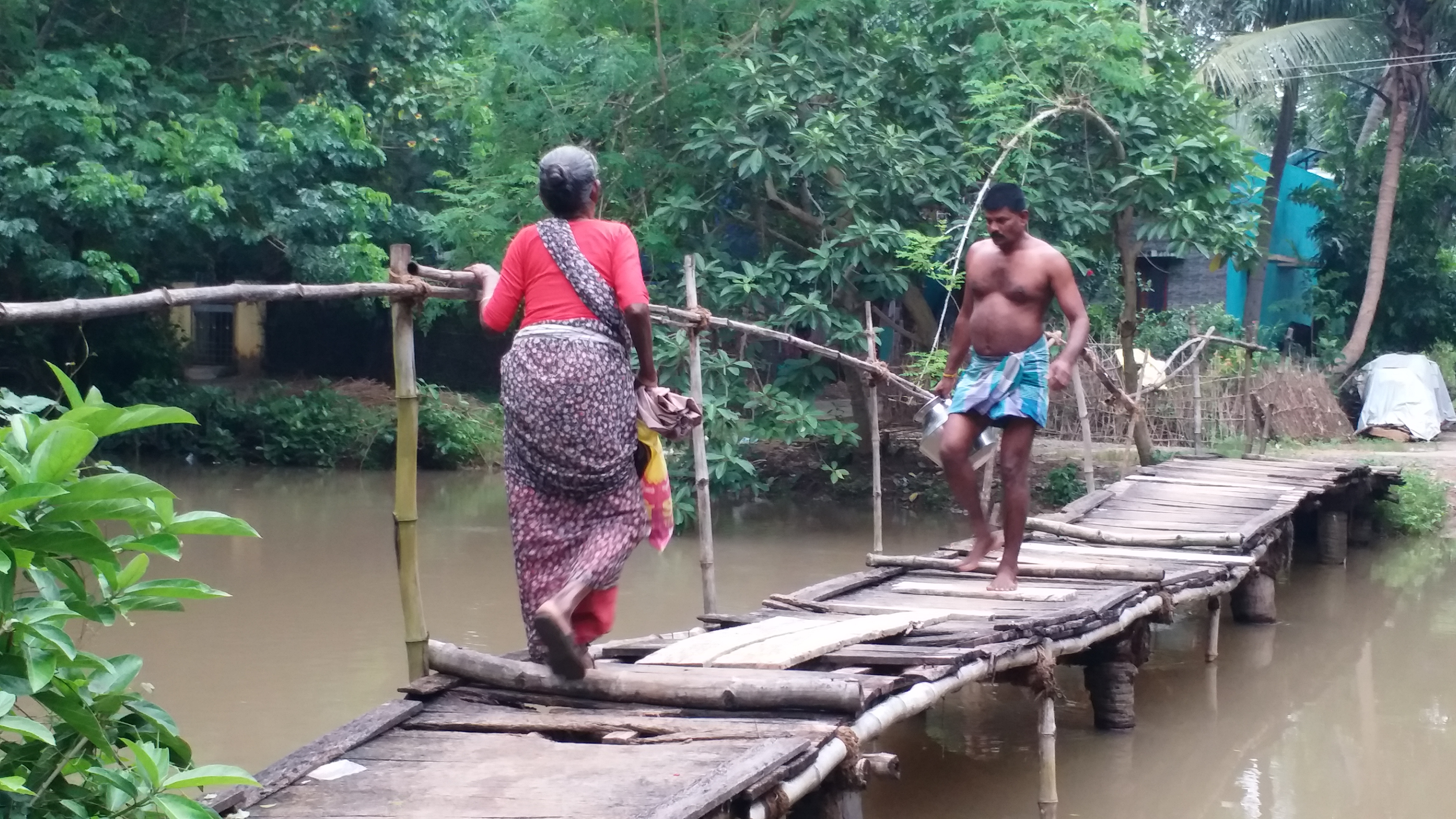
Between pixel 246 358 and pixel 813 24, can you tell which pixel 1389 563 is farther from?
pixel 246 358

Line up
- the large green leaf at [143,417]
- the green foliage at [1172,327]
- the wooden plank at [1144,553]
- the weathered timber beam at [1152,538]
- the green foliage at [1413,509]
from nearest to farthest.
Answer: the large green leaf at [143,417] < the wooden plank at [1144,553] < the weathered timber beam at [1152,538] < the green foliage at [1413,509] < the green foliage at [1172,327]

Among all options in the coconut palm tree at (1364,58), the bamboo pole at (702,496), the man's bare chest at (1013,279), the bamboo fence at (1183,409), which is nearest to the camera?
the bamboo pole at (702,496)

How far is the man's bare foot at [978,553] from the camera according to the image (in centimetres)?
539

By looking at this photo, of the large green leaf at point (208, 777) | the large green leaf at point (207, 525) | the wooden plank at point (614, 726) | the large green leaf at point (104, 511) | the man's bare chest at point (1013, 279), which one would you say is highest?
the man's bare chest at point (1013, 279)

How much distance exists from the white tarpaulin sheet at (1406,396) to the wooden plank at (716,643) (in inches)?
534

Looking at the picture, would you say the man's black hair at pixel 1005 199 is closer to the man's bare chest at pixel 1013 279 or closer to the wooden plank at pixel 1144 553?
the man's bare chest at pixel 1013 279

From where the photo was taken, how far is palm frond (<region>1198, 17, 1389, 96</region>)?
51.3 feet

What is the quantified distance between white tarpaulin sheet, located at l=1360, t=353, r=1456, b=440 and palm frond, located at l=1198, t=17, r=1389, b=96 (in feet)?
→ 12.1

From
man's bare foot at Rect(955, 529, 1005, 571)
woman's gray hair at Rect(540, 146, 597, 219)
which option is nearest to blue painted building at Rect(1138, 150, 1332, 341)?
man's bare foot at Rect(955, 529, 1005, 571)

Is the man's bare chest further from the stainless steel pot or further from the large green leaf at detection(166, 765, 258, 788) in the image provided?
the large green leaf at detection(166, 765, 258, 788)

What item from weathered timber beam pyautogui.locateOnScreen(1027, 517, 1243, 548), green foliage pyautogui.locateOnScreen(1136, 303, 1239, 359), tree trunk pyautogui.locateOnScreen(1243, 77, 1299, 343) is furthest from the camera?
tree trunk pyautogui.locateOnScreen(1243, 77, 1299, 343)

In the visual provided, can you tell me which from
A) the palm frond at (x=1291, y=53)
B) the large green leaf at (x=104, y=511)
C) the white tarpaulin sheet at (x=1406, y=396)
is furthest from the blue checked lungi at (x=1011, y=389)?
the white tarpaulin sheet at (x=1406, y=396)

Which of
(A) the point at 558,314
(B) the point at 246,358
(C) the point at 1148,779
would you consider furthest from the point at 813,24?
(B) the point at 246,358

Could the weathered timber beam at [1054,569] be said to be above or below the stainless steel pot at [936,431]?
below
